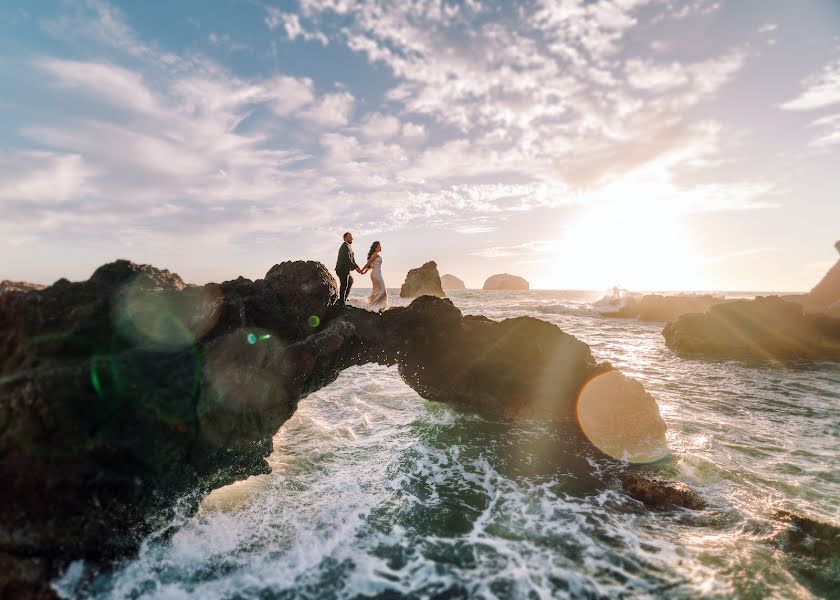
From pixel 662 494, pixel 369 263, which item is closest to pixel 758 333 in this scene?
pixel 662 494

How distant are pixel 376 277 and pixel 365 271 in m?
0.52

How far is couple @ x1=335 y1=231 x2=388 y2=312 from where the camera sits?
10945 millimetres

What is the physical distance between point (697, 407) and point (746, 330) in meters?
14.3

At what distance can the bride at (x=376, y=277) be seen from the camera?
12.2 metres

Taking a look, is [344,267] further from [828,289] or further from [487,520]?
[828,289]

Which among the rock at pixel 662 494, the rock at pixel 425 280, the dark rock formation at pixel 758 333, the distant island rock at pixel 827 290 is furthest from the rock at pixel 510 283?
the rock at pixel 662 494

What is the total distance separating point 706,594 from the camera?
4.43 m

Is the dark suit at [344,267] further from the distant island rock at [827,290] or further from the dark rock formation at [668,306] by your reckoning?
the dark rock formation at [668,306]

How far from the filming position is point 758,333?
827 inches

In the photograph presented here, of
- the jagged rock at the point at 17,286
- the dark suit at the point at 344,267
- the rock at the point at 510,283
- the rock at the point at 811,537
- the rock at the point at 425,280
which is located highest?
the rock at the point at 510,283

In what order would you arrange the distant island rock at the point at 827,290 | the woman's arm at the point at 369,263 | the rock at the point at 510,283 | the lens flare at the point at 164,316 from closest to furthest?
the lens flare at the point at 164,316 → the woman's arm at the point at 369,263 → the distant island rock at the point at 827,290 → the rock at the point at 510,283

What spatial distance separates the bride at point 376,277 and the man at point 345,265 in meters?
0.91

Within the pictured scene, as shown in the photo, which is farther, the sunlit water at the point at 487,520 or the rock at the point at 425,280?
the rock at the point at 425,280

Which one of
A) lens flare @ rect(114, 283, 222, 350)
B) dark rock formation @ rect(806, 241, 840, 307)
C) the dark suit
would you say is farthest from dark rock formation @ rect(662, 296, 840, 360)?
lens flare @ rect(114, 283, 222, 350)
